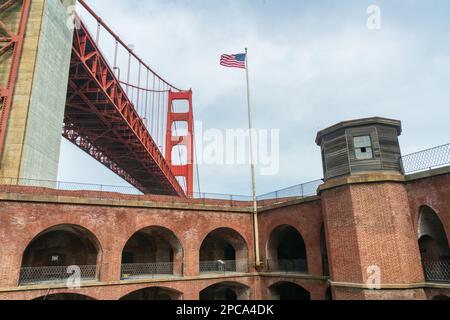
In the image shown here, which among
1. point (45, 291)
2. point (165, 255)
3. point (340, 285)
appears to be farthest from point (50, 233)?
point (340, 285)

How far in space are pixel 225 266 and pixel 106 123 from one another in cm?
1995

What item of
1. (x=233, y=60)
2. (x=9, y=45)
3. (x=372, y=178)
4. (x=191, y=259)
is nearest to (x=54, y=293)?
(x=191, y=259)

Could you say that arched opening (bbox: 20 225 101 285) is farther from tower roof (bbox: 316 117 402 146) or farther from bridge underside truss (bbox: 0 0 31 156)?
tower roof (bbox: 316 117 402 146)

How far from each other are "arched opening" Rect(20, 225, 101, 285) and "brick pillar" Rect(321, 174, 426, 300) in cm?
1125

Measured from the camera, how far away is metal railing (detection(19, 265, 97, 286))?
598 inches

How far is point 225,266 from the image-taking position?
19906 mm

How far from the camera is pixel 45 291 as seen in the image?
13383 millimetres

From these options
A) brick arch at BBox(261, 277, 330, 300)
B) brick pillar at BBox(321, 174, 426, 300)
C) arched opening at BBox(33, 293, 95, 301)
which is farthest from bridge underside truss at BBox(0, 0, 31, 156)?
brick pillar at BBox(321, 174, 426, 300)

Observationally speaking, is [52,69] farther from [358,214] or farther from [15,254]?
[358,214]

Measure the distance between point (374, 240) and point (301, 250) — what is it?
8871 mm

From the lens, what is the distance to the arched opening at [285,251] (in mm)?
18062

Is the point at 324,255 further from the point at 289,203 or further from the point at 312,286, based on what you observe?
the point at 289,203
